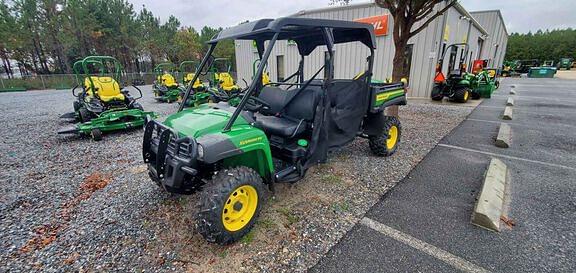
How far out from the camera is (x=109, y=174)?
3.66 m

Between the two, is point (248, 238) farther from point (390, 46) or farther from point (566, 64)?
point (566, 64)

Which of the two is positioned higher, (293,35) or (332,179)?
(293,35)

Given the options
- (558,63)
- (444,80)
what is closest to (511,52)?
(558,63)

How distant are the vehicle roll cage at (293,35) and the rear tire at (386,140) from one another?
1.08 meters

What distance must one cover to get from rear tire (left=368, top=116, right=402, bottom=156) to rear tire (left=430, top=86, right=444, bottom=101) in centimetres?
691

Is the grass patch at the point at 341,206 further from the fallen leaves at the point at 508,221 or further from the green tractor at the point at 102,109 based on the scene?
the green tractor at the point at 102,109

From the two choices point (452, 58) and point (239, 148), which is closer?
point (239, 148)

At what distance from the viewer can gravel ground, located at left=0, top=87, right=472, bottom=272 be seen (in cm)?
205

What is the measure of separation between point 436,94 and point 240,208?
33.5ft

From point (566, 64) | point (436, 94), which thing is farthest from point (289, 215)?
point (566, 64)

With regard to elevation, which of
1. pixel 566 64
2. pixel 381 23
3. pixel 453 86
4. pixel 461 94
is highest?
pixel 381 23

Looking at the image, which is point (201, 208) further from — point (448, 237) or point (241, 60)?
point (241, 60)

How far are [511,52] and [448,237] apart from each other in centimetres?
7100

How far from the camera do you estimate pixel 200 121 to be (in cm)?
242
